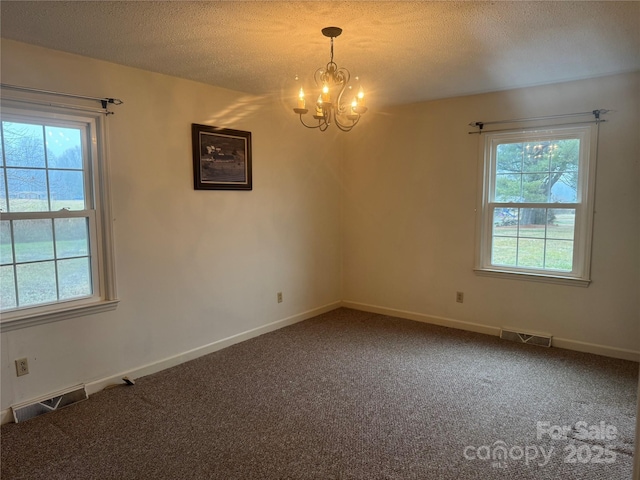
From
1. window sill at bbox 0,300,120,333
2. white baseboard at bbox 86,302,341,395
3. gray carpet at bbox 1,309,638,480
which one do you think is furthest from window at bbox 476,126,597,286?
window sill at bbox 0,300,120,333

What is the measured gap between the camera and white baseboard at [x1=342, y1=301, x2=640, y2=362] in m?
3.45

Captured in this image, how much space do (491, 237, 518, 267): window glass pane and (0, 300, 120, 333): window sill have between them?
3.40m

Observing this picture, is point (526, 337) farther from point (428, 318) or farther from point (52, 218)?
point (52, 218)

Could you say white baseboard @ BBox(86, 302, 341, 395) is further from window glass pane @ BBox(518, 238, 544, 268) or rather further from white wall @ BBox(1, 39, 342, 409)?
window glass pane @ BBox(518, 238, 544, 268)

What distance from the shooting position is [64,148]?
2781 mm

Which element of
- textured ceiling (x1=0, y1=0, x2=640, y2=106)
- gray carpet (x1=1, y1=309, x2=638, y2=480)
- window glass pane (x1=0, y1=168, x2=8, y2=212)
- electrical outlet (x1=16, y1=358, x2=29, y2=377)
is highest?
textured ceiling (x1=0, y1=0, x2=640, y2=106)

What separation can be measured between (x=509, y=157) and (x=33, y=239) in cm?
394

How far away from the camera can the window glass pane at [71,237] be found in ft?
9.17

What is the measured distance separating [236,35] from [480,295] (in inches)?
128

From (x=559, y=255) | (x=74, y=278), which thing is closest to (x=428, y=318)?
(x=559, y=255)

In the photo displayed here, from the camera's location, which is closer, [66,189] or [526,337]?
[66,189]

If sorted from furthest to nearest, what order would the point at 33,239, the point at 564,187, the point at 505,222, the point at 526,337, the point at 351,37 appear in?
1. the point at 505,222
2. the point at 526,337
3. the point at 564,187
4. the point at 33,239
5. the point at 351,37

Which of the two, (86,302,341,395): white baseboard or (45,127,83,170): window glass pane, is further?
(86,302,341,395): white baseboard

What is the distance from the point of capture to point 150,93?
3174 millimetres
